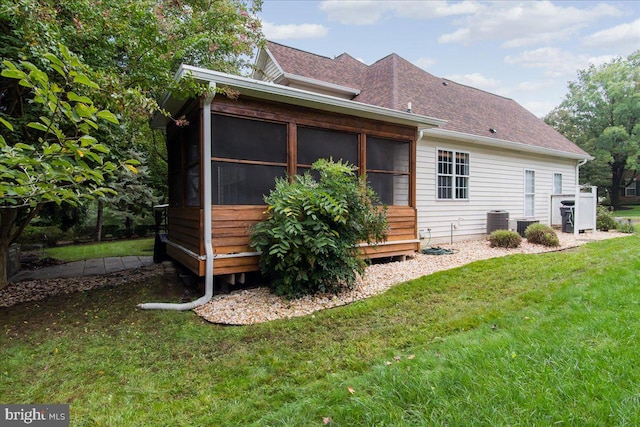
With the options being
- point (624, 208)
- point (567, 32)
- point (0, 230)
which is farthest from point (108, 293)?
point (624, 208)

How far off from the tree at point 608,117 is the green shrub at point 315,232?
26.1 metres

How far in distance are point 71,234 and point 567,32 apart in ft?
64.0

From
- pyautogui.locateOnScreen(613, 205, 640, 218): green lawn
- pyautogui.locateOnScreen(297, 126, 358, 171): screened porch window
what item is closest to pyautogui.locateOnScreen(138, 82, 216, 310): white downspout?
pyautogui.locateOnScreen(297, 126, 358, 171): screened porch window

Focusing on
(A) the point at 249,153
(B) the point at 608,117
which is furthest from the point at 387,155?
(B) the point at 608,117

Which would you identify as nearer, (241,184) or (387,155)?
(241,184)

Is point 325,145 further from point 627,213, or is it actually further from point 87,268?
point 627,213

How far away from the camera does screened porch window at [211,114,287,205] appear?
4.77 metres

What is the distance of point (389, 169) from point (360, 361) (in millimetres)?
4778

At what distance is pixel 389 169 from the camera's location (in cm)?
672

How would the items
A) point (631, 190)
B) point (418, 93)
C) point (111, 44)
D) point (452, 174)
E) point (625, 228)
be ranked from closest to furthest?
point (111, 44)
point (452, 174)
point (418, 93)
point (625, 228)
point (631, 190)

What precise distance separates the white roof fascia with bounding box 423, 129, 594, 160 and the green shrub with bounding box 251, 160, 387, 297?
171 inches

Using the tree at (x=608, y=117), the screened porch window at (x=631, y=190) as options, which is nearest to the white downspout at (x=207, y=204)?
the tree at (x=608, y=117)

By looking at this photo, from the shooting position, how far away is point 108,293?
192 inches

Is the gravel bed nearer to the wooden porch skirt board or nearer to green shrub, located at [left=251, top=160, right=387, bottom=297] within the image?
green shrub, located at [left=251, top=160, right=387, bottom=297]
